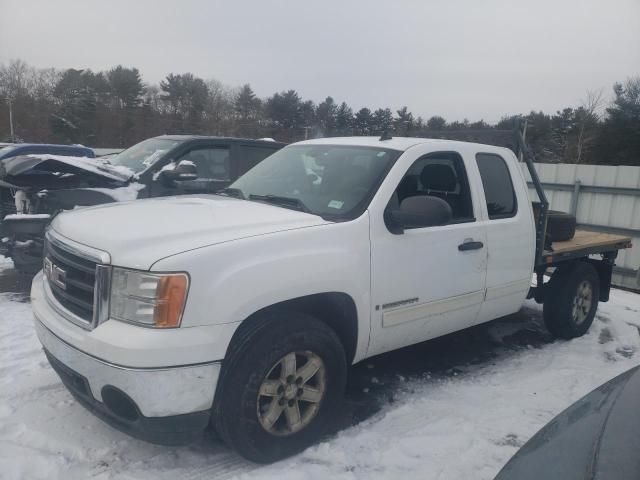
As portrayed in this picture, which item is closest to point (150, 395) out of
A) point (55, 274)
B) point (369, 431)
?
point (55, 274)

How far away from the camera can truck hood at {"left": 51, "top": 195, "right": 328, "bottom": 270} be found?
98.3 inches

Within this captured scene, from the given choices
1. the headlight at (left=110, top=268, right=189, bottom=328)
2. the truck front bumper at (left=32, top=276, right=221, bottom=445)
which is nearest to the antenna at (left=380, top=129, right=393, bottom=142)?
the headlight at (left=110, top=268, right=189, bottom=328)

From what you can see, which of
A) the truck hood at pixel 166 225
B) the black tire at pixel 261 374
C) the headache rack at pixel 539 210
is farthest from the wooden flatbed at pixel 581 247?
the truck hood at pixel 166 225

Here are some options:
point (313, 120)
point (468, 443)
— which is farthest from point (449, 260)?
point (313, 120)

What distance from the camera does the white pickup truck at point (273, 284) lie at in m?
2.41

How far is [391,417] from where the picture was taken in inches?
136

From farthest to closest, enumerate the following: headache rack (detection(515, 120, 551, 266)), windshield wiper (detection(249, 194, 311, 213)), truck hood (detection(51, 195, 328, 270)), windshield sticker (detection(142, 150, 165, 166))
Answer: windshield sticker (detection(142, 150, 165, 166))
headache rack (detection(515, 120, 551, 266))
windshield wiper (detection(249, 194, 311, 213))
truck hood (detection(51, 195, 328, 270))

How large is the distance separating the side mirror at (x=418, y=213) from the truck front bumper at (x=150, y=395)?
148 centimetres

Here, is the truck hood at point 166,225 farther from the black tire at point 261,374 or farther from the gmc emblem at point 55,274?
the black tire at point 261,374

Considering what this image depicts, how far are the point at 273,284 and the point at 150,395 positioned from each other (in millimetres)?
795

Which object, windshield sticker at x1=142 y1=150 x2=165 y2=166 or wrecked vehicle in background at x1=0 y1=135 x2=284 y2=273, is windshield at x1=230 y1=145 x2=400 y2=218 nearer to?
wrecked vehicle in background at x1=0 y1=135 x2=284 y2=273

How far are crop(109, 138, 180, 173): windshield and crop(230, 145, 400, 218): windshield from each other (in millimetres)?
2710

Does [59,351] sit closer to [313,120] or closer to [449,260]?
[449,260]

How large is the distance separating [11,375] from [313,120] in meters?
42.2
